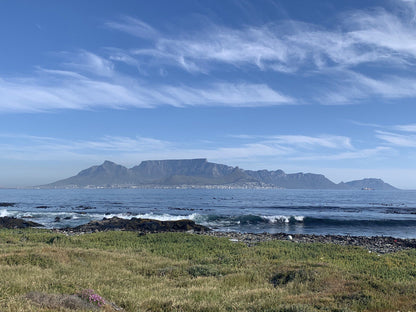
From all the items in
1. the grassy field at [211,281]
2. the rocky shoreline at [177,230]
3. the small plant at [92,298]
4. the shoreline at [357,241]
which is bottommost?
the rocky shoreline at [177,230]

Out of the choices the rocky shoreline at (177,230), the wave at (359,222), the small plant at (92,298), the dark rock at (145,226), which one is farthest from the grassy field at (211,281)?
the wave at (359,222)

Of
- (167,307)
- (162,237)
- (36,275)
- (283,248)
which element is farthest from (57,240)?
(167,307)

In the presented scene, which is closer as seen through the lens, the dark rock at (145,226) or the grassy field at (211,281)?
the grassy field at (211,281)

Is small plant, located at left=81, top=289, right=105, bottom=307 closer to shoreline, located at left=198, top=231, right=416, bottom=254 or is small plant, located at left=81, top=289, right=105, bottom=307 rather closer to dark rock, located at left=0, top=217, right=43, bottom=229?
shoreline, located at left=198, top=231, right=416, bottom=254

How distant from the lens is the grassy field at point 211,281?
9.42m

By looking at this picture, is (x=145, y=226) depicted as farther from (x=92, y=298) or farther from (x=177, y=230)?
(x=92, y=298)

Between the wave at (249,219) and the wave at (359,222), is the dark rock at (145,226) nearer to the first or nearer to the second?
the wave at (249,219)

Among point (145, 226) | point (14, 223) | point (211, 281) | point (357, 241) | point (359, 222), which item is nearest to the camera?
point (211, 281)

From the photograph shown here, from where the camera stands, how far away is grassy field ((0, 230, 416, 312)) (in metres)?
9.42

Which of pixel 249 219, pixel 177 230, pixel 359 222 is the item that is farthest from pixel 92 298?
pixel 359 222

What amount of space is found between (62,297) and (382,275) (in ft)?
43.4

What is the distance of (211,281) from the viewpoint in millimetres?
12680

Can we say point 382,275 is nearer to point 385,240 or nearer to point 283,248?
point 283,248

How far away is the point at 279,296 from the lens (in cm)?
1070
